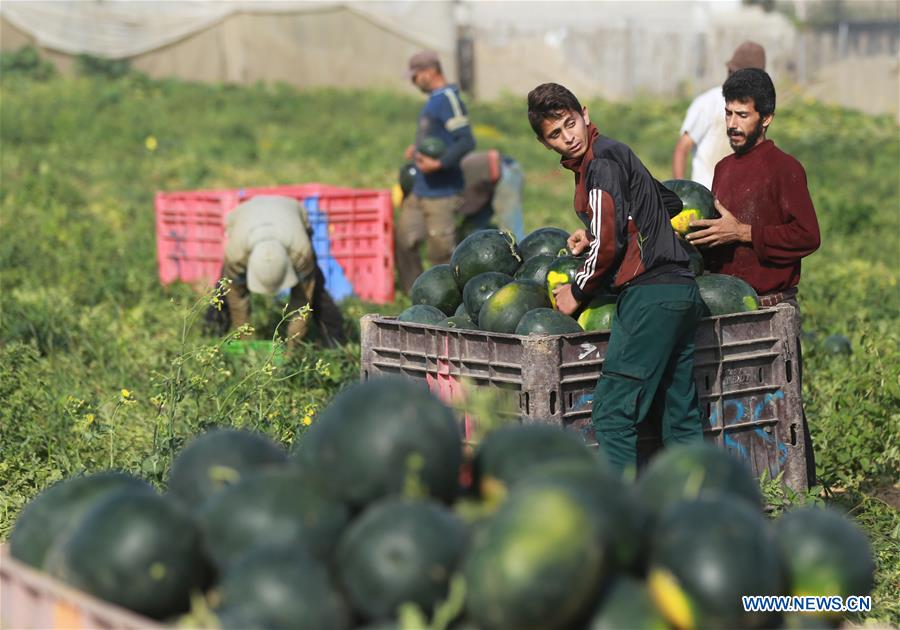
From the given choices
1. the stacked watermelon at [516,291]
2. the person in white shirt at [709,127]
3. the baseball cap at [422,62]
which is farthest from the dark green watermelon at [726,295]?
the baseball cap at [422,62]

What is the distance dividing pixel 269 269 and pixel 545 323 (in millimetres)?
3221

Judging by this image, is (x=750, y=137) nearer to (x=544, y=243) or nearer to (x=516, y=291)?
(x=544, y=243)

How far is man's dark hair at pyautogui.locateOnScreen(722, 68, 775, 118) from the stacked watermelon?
2.23 ft

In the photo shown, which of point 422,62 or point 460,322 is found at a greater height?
point 422,62

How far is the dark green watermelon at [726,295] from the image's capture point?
5227 mm

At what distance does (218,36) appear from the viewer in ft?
93.1

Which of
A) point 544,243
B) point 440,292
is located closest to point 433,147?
point 544,243

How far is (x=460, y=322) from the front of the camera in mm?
5324

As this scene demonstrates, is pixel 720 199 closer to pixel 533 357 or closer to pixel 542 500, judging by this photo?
pixel 533 357

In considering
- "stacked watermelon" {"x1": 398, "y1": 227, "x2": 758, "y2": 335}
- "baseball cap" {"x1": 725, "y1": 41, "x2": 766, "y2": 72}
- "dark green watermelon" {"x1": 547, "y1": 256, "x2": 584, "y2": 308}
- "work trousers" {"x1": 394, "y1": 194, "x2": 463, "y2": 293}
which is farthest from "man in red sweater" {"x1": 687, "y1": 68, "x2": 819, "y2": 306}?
"work trousers" {"x1": 394, "y1": 194, "x2": 463, "y2": 293}

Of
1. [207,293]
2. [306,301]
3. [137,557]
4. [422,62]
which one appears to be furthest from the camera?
[422,62]

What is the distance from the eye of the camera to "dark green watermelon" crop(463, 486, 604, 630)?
2447 millimetres

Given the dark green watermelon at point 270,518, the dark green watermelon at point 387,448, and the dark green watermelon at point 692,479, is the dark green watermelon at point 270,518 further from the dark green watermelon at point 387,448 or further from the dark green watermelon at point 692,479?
the dark green watermelon at point 692,479

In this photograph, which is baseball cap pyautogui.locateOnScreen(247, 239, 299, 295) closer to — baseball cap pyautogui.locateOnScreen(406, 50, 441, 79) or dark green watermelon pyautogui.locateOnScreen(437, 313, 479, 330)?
dark green watermelon pyautogui.locateOnScreen(437, 313, 479, 330)
